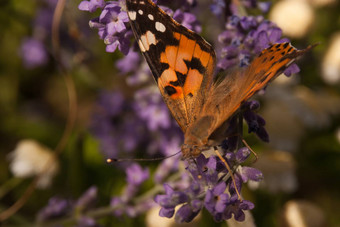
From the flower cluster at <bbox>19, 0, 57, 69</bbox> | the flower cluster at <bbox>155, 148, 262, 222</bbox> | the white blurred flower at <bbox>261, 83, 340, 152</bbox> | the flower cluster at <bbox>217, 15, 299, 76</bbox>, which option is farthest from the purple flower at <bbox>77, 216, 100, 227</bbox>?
the flower cluster at <bbox>19, 0, 57, 69</bbox>

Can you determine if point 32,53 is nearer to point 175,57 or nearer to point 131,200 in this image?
point 131,200

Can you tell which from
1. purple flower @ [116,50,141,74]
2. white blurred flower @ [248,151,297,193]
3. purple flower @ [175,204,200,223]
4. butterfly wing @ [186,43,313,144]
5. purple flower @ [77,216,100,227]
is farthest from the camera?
white blurred flower @ [248,151,297,193]

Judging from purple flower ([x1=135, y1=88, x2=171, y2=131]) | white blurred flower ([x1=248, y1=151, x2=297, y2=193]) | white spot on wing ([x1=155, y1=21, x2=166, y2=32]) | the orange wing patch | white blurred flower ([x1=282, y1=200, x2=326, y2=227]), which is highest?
white spot on wing ([x1=155, y1=21, x2=166, y2=32])

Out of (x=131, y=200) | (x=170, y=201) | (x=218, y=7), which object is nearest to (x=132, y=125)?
(x=131, y=200)

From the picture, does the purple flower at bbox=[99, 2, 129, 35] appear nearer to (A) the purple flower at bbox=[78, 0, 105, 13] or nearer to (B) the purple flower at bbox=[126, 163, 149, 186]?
(A) the purple flower at bbox=[78, 0, 105, 13]

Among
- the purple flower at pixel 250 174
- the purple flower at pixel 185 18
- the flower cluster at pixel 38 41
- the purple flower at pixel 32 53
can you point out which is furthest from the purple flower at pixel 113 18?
the purple flower at pixel 32 53

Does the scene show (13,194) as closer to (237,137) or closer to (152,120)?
(152,120)
